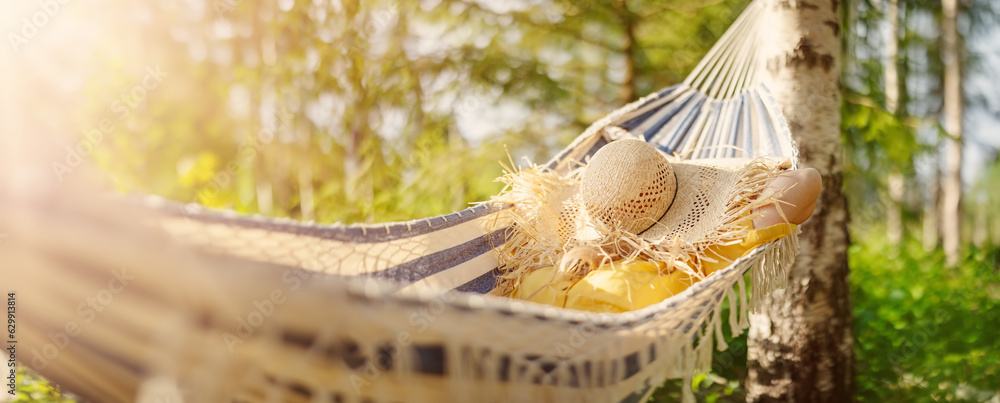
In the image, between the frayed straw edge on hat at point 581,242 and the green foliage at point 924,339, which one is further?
the green foliage at point 924,339

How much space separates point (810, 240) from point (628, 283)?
948 mm

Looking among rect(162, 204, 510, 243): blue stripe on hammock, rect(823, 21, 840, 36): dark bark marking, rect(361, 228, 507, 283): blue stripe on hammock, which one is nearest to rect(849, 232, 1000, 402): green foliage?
rect(823, 21, 840, 36): dark bark marking

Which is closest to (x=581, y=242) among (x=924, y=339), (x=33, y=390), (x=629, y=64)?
(x=33, y=390)

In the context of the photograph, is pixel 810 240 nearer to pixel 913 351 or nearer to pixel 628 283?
pixel 913 351

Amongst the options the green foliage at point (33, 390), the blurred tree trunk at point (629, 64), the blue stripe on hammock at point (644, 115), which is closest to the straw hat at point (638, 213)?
the blue stripe on hammock at point (644, 115)

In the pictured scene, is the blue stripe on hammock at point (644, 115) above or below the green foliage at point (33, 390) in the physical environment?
above

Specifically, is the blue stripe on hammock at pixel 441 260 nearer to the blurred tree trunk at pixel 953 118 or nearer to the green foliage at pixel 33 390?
the green foliage at pixel 33 390

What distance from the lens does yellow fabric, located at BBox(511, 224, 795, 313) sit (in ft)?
3.78

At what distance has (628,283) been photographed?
3.81ft

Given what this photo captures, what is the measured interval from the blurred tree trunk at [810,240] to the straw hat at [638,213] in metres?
0.46

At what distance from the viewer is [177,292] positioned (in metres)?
0.67

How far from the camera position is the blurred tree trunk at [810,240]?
5.75ft

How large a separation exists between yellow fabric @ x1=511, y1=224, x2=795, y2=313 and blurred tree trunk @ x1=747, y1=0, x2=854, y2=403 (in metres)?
0.59

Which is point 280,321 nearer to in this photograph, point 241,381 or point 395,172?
point 241,381
